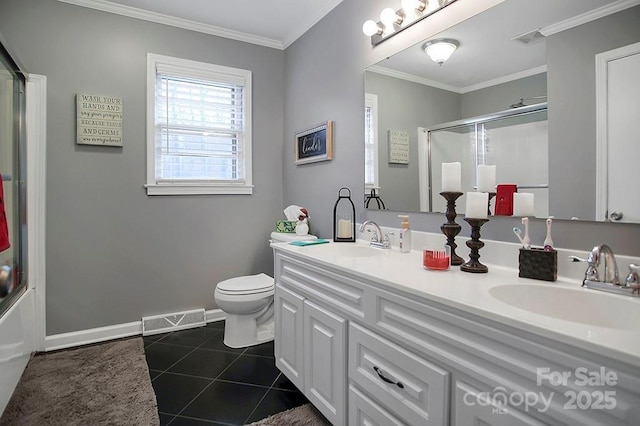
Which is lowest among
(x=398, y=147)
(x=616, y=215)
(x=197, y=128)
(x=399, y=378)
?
(x=399, y=378)

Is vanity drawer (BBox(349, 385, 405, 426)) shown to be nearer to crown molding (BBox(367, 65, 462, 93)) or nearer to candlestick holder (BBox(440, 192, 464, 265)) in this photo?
candlestick holder (BBox(440, 192, 464, 265))

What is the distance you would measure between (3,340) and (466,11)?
2.67 metres

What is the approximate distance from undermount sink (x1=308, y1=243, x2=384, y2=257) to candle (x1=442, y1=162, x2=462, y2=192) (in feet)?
1.70

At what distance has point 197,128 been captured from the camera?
9.70ft

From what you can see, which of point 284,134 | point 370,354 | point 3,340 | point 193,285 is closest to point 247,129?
point 284,134

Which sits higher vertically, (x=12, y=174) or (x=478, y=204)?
(x=12, y=174)

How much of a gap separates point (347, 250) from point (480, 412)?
1173 millimetres

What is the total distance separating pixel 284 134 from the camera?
328 cm

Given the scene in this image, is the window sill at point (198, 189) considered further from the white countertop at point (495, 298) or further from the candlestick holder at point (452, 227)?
the candlestick holder at point (452, 227)

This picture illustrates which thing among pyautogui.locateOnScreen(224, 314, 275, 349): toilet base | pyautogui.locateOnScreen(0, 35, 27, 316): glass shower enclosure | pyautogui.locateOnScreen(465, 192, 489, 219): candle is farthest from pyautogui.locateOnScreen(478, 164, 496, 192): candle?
pyautogui.locateOnScreen(0, 35, 27, 316): glass shower enclosure

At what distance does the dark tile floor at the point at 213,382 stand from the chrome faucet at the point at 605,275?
1.46 m

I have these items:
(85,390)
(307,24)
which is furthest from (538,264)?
(307,24)

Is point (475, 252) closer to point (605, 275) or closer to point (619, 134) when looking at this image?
point (605, 275)

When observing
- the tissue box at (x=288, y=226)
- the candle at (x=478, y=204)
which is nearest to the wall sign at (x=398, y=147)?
the candle at (x=478, y=204)
